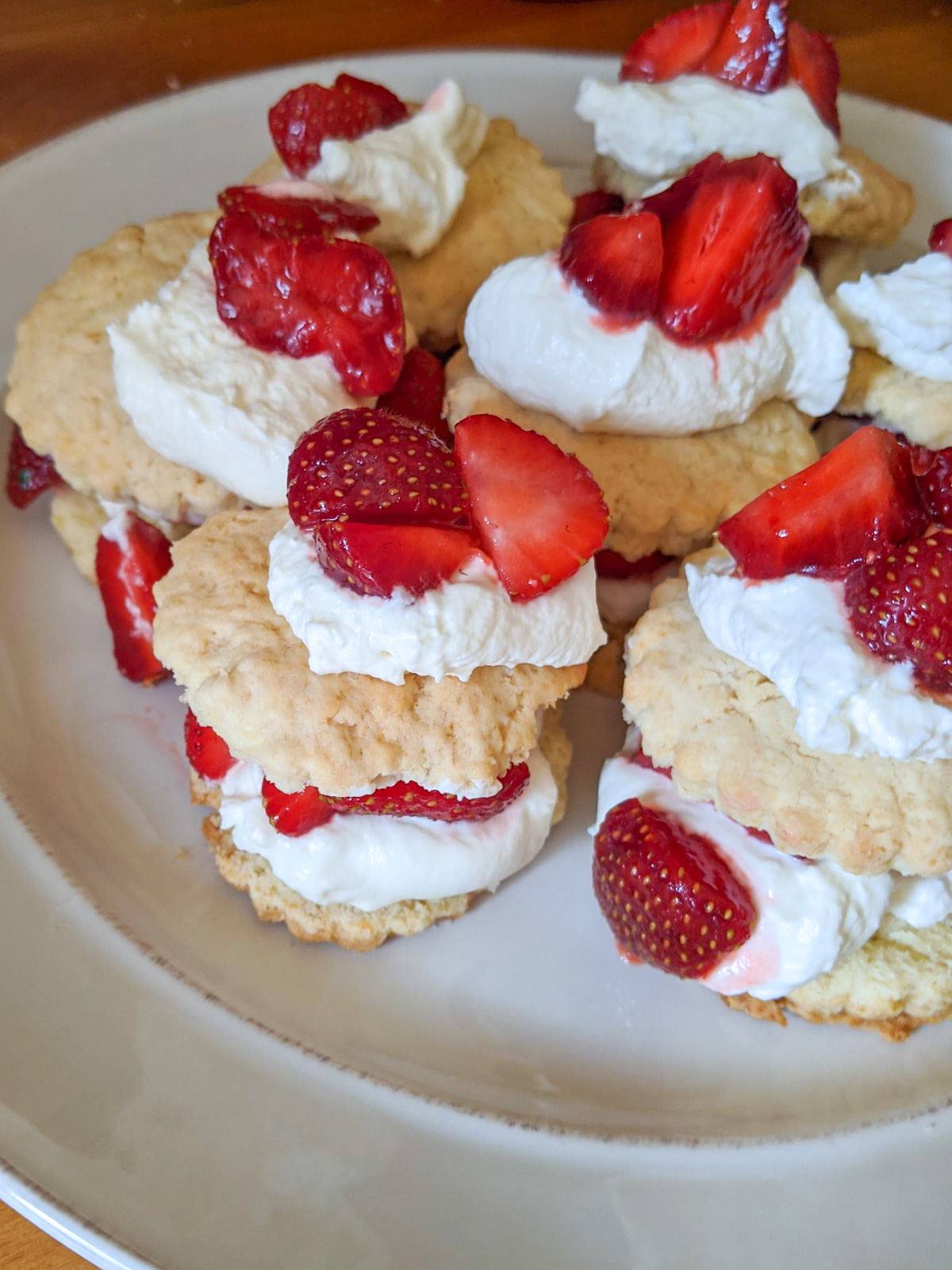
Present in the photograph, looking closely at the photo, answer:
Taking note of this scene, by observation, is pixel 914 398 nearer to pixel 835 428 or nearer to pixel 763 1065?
pixel 835 428

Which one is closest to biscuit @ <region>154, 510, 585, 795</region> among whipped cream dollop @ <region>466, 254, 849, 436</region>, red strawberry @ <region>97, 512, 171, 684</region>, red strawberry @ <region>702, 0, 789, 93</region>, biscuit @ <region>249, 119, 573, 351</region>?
red strawberry @ <region>97, 512, 171, 684</region>

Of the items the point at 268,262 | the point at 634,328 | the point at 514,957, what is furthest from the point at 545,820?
the point at 268,262

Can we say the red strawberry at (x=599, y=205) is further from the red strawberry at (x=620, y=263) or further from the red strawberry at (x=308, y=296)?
the red strawberry at (x=308, y=296)

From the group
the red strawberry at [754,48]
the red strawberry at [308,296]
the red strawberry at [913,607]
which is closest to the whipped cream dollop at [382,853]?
the red strawberry at [913,607]

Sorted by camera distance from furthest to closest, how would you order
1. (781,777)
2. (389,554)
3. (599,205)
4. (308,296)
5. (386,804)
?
1. (599,205)
2. (308,296)
3. (386,804)
4. (781,777)
5. (389,554)

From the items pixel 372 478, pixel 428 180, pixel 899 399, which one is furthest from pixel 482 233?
pixel 372 478

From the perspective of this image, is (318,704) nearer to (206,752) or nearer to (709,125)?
(206,752)
